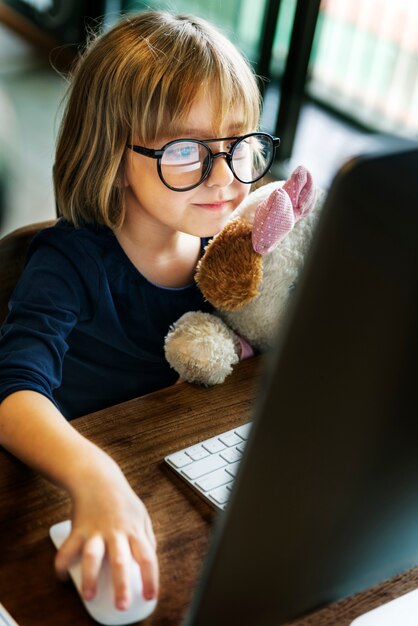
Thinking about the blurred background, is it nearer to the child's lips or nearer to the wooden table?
the child's lips

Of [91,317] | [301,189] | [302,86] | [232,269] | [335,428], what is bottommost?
[302,86]

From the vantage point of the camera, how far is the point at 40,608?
2.21 feet

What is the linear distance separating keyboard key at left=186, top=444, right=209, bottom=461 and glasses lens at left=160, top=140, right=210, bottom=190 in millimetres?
359

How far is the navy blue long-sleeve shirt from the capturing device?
0.98 metres

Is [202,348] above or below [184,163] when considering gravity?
below

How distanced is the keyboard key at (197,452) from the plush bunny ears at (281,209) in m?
0.31

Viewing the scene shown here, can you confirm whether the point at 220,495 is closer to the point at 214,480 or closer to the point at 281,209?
the point at 214,480

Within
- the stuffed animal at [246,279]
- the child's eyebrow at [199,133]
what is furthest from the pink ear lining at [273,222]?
the child's eyebrow at [199,133]

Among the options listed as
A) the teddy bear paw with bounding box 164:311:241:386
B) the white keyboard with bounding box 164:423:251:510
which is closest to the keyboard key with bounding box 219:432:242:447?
the white keyboard with bounding box 164:423:251:510

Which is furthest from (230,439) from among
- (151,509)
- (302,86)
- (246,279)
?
(302,86)

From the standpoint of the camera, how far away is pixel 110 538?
0.64 m

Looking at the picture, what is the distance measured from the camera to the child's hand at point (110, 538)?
2.04 ft

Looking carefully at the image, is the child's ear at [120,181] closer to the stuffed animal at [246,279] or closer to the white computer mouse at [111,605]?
the stuffed animal at [246,279]

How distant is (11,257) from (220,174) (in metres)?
0.34
